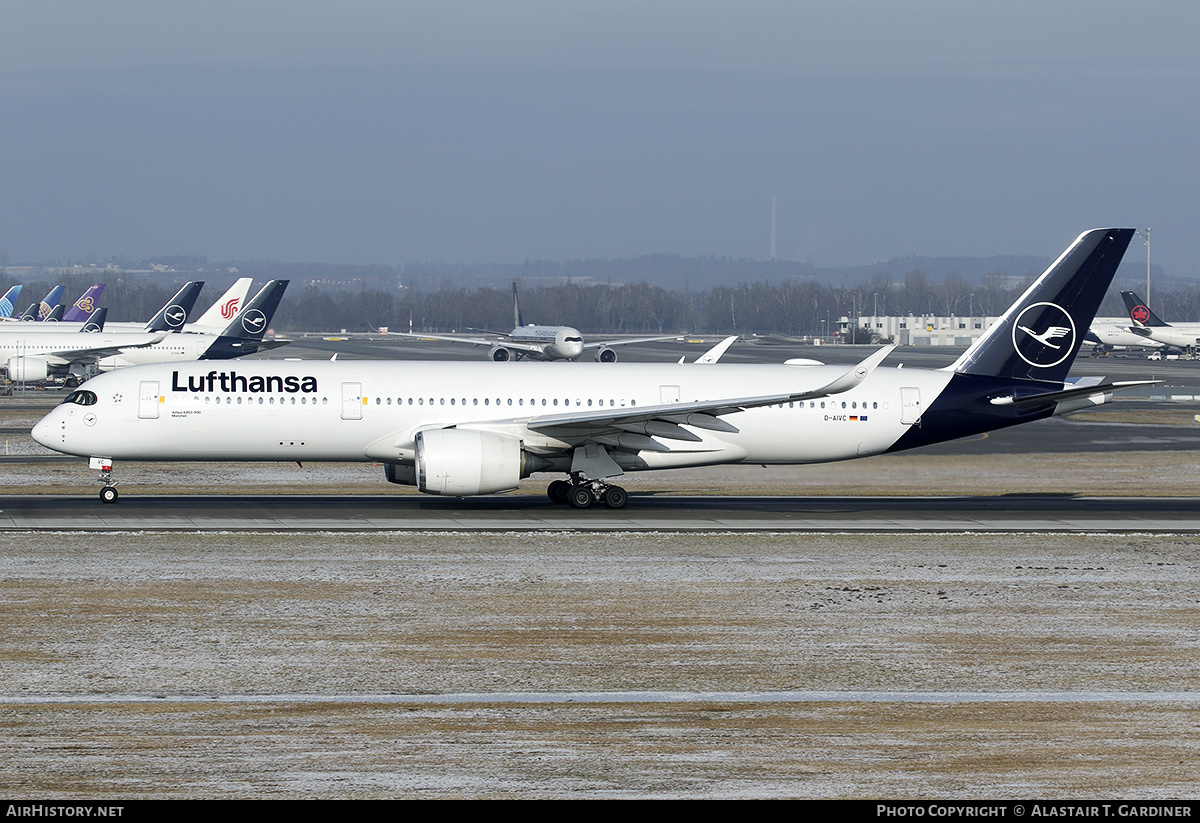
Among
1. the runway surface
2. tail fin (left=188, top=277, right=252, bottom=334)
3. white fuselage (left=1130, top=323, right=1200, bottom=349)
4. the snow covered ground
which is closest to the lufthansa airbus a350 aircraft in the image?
the runway surface

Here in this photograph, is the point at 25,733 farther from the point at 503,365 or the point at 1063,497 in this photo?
the point at 1063,497

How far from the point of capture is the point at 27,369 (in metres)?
88.4

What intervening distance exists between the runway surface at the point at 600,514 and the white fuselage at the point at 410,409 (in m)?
1.51

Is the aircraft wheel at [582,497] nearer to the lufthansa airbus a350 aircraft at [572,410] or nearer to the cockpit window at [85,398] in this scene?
the lufthansa airbus a350 aircraft at [572,410]

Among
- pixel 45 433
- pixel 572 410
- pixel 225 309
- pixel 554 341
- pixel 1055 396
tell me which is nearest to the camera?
pixel 45 433

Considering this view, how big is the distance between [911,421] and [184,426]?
19155 mm

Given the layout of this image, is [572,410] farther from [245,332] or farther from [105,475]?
[245,332]

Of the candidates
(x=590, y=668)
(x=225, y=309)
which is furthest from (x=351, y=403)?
(x=225, y=309)

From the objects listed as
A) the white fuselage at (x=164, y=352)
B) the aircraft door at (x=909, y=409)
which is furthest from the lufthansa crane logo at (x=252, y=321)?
the aircraft door at (x=909, y=409)

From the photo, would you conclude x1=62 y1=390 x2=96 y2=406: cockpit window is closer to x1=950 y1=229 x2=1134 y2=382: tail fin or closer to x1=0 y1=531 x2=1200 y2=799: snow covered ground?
x1=0 y1=531 x2=1200 y2=799: snow covered ground

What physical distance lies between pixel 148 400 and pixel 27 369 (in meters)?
60.7

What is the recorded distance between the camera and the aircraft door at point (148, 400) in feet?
111
